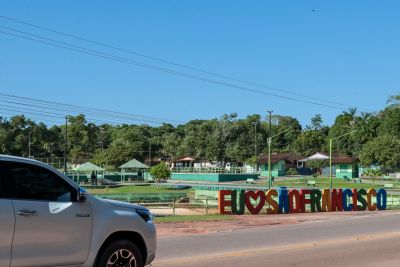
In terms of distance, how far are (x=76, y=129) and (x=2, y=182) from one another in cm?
11975

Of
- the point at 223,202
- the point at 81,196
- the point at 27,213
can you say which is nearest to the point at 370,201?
the point at 223,202

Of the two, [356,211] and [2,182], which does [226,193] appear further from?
[2,182]

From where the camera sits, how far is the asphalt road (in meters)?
11.4

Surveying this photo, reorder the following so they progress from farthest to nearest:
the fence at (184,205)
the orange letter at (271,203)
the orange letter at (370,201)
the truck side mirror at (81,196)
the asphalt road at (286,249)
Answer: the orange letter at (370,201), the fence at (184,205), the orange letter at (271,203), the asphalt road at (286,249), the truck side mirror at (81,196)

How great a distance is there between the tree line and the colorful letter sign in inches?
2226

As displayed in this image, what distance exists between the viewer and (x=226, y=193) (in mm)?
30891

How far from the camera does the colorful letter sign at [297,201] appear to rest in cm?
3092

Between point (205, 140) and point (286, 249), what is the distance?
107605 millimetres

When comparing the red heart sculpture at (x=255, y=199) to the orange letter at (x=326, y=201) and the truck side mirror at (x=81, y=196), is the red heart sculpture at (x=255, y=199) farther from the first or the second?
the truck side mirror at (x=81, y=196)

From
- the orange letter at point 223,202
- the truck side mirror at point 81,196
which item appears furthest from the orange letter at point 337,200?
the truck side mirror at point 81,196

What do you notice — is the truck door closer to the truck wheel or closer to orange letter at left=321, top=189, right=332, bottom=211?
the truck wheel

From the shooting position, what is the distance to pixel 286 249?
13.7m

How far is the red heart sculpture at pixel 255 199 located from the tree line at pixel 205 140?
63.1m

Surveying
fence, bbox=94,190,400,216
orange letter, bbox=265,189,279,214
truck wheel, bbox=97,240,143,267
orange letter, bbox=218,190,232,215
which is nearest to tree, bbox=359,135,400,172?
fence, bbox=94,190,400,216
